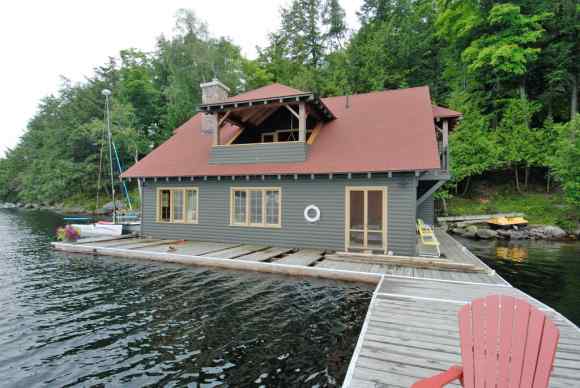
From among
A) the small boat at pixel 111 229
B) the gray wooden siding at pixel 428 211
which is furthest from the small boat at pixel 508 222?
the small boat at pixel 111 229

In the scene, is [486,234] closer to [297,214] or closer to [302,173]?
[297,214]

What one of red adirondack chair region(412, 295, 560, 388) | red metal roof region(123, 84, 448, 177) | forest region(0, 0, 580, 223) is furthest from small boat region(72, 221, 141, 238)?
forest region(0, 0, 580, 223)

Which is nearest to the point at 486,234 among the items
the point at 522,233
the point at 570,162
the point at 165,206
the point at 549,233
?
the point at 522,233

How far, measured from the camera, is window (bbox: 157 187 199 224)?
12094 mm

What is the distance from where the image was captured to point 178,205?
1234 centimetres

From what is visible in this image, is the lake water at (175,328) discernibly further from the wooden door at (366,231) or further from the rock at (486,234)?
the rock at (486,234)

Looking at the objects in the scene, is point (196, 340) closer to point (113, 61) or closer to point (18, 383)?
point (18, 383)

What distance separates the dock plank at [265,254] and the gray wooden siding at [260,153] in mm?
3241

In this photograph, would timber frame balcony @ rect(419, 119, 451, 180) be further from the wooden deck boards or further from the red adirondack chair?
the red adirondack chair

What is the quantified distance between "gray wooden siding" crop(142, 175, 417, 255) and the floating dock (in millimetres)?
501

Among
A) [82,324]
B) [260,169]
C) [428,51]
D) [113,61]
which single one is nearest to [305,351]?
[82,324]

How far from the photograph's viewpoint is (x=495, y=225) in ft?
56.8

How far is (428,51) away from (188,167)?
26.6m

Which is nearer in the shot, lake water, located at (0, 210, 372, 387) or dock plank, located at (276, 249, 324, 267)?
lake water, located at (0, 210, 372, 387)
